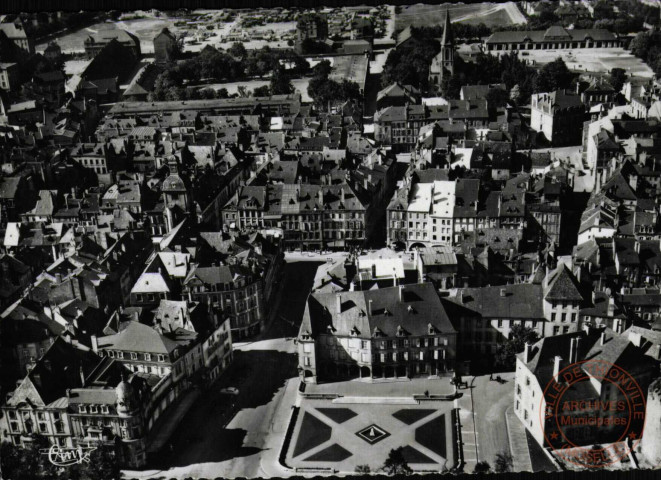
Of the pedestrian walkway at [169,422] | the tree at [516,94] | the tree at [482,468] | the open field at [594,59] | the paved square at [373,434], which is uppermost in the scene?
the open field at [594,59]

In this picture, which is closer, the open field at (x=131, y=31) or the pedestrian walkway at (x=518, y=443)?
the pedestrian walkway at (x=518, y=443)

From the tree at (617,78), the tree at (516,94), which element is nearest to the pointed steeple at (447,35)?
the tree at (516,94)

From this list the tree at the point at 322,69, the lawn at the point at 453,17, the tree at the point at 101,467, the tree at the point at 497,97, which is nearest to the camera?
the tree at the point at 101,467

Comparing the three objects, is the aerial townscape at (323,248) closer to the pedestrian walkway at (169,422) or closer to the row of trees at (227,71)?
the pedestrian walkway at (169,422)

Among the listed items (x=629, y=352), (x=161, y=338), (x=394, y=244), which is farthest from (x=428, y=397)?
(x=394, y=244)

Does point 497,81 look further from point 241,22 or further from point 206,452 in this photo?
point 206,452

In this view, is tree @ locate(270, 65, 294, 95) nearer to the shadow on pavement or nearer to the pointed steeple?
the pointed steeple
